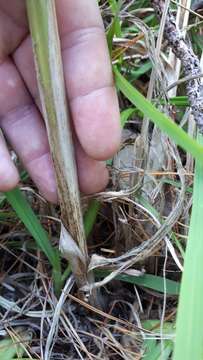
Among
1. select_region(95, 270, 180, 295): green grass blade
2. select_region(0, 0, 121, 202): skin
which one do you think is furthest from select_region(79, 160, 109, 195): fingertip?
select_region(95, 270, 180, 295): green grass blade

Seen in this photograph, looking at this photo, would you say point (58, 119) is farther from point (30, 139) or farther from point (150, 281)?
→ point (150, 281)

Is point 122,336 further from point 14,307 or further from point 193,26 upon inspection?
point 193,26

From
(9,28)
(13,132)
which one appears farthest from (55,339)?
(9,28)

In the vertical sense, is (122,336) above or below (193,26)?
below

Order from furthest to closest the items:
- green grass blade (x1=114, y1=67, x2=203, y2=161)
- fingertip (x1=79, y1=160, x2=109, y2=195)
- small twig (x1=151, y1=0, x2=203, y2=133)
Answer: fingertip (x1=79, y1=160, x2=109, y2=195) → small twig (x1=151, y1=0, x2=203, y2=133) → green grass blade (x1=114, y1=67, x2=203, y2=161)

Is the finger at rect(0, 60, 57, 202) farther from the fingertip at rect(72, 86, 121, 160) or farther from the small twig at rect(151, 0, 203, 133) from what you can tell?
the small twig at rect(151, 0, 203, 133)

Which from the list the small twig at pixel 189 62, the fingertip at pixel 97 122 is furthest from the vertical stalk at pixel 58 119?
the small twig at pixel 189 62
